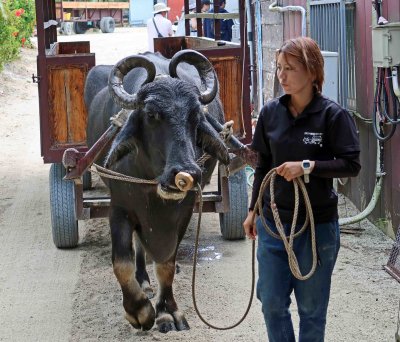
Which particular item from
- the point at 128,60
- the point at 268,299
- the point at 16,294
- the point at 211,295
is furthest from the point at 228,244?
the point at 268,299

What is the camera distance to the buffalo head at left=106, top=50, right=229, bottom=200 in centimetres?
477

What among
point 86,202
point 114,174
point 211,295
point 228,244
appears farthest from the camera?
point 228,244

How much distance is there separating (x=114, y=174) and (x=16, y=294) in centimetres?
166

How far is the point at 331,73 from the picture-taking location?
8.52 metres

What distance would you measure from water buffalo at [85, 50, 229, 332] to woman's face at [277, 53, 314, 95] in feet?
2.98

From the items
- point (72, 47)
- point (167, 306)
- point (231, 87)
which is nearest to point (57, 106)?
point (231, 87)

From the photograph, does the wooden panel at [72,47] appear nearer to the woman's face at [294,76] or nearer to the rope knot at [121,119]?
the rope knot at [121,119]

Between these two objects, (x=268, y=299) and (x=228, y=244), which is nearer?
(x=268, y=299)

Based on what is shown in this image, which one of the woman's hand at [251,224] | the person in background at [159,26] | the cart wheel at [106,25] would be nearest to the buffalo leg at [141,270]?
the woman's hand at [251,224]

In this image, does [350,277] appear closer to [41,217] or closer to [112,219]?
[112,219]

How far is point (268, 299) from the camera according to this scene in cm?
409

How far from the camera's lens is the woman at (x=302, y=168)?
12.7 feet

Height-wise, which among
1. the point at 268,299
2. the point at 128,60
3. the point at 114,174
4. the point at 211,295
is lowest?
the point at 211,295

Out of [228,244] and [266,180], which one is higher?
[266,180]
